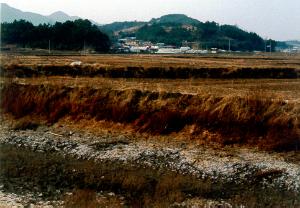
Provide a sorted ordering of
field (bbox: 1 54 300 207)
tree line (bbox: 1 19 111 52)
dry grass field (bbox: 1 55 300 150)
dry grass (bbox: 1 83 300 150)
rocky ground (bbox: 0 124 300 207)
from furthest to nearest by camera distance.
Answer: tree line (bbox: 1 19 111 52)
dry grass field (bbox: 1 55 300 150)
dry grass (bbox: 1 83 300 150)
field (bbox: 1 54 300 207)
rocky ground (bbox: 0 124 300 207)

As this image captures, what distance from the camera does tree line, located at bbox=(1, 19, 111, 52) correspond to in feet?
338

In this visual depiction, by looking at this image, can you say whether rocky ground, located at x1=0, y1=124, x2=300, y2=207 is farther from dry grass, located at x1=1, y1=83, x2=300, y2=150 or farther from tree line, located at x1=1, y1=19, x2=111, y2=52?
tree line, located at x1=1, y1=19, x2=111, y2=52

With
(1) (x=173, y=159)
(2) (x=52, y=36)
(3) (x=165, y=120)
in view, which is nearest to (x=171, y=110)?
(3) (x=165, y=120)

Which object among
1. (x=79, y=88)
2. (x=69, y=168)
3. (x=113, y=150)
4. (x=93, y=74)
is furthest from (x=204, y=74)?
(x=69, y=168)

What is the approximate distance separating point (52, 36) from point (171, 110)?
82.5 meters

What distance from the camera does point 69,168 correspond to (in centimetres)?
2180

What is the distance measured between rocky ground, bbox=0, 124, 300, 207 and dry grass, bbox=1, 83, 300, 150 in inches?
48.4

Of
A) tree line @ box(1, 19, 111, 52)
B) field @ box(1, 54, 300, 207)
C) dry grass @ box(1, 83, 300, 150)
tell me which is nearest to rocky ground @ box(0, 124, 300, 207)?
field @ box(1, 54, 300, 207)

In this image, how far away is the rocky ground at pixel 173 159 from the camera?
18.1m

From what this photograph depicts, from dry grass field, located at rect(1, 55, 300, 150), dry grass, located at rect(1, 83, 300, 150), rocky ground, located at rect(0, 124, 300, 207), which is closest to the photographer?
rocky ground, located at rect(0, 124, 300, 207)

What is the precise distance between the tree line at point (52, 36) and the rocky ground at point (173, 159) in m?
78.2

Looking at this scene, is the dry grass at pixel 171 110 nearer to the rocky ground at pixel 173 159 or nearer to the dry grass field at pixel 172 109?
the dry grass field at pixel 172 109

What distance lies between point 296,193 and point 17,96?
19571 mm

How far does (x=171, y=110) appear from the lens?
2689cm
